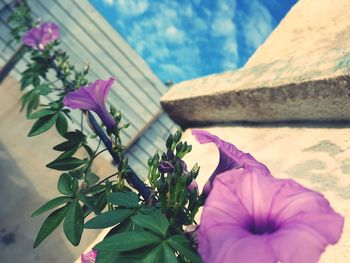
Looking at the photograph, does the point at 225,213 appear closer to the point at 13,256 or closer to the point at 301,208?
the point at 301,208

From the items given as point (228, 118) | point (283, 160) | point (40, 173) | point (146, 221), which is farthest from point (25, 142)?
point (146, 221)

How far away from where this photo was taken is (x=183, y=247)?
0.76 metres

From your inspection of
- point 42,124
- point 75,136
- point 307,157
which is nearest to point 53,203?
point 75,136

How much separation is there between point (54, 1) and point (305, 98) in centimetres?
319

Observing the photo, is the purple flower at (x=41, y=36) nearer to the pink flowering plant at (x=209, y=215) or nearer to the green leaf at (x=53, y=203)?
the pink flowering plant at (x=209, y=215)

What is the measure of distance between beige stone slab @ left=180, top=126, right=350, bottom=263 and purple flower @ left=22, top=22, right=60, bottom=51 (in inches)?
62.8

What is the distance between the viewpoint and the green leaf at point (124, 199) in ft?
2.96

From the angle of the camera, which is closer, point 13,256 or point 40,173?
point 13,256

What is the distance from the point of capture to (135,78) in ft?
14.7

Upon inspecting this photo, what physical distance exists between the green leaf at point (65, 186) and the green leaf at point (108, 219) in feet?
0.80

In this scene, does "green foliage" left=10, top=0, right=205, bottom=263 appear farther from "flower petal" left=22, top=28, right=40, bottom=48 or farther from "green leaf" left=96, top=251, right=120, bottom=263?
"flower petal" left=22, top=28, right=40, bottom=48

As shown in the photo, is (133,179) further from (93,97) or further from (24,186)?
(24,186)

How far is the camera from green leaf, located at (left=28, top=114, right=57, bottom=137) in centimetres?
146

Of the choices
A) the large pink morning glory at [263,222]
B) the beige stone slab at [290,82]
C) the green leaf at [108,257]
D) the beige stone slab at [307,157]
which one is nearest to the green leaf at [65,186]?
the green leaf at [108,257]
